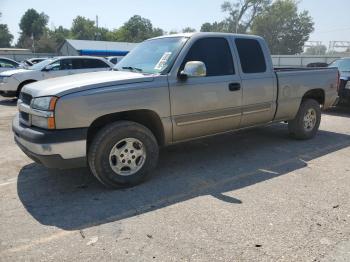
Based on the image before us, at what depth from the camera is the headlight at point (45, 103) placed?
12.6ft

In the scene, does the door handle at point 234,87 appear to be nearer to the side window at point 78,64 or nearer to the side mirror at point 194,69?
the side mirror at point 194,69

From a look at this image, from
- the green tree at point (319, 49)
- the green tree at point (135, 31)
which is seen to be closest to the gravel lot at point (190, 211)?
the green tree at point (319, 49)

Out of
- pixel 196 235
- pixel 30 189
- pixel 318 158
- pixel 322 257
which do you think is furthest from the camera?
pixel 318 158

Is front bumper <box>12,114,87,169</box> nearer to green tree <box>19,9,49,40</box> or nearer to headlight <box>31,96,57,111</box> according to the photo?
headlight <box>31,96,57,111</box>

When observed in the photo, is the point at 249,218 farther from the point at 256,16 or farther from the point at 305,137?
the point at 256,16

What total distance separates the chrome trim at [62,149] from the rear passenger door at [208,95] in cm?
130

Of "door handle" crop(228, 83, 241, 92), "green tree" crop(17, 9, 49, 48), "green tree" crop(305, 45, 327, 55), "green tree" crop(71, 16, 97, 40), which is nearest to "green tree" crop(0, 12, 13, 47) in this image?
"green tree" crop(17, 9, 49, 48)

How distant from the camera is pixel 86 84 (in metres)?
4.03

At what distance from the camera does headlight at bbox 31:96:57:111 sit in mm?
3826

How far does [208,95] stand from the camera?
4.94m

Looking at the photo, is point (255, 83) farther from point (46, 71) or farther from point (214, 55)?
point (46, 71)

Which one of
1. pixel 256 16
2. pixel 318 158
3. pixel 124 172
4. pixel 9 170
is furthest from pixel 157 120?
pixel 256 16

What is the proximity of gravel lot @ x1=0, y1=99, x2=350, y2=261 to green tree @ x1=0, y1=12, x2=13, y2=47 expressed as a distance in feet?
400

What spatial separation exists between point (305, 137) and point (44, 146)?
5000 millimetres
